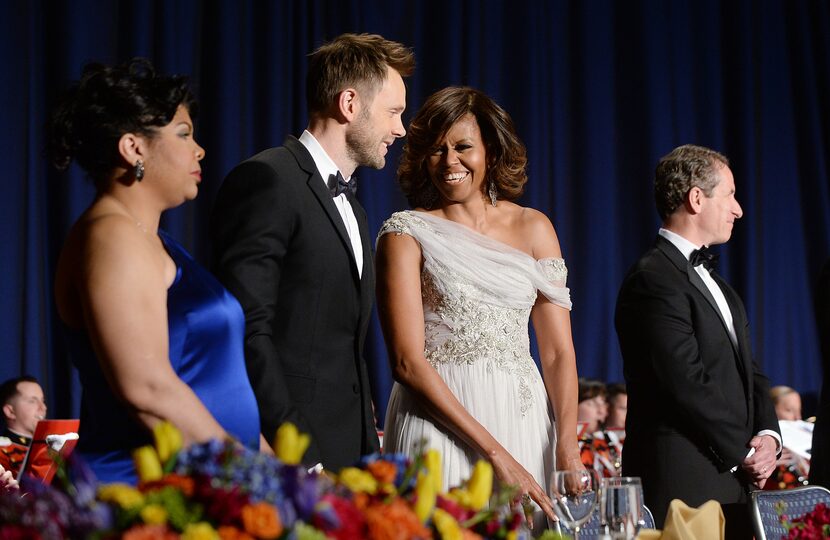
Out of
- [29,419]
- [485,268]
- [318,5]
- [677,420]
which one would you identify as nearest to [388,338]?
[485,268]

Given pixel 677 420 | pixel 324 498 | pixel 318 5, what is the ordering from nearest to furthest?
pixel 324 498
pixel 677 420
pixel 318 5

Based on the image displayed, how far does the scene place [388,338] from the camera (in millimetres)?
2871

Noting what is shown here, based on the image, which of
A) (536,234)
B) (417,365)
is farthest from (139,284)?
(536,234)

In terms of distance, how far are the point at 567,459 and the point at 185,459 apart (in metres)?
2.03

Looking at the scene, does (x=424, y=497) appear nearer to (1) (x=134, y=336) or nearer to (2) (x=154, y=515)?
(2) (x=154, y=515)

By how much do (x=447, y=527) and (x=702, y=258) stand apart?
105 inches

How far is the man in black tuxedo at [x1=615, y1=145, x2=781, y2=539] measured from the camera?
10.7 ft

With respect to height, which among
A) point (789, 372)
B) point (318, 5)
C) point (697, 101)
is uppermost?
point (318, 5)

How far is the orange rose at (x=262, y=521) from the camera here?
35.6 inches

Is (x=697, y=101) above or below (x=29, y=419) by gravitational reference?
above

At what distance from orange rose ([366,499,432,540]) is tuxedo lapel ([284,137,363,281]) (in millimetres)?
1420

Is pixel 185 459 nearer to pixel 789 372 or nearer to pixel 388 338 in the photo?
pixel 388 338

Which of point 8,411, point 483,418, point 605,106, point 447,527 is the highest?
point 605,106

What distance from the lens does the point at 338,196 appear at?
2572 millimetres
